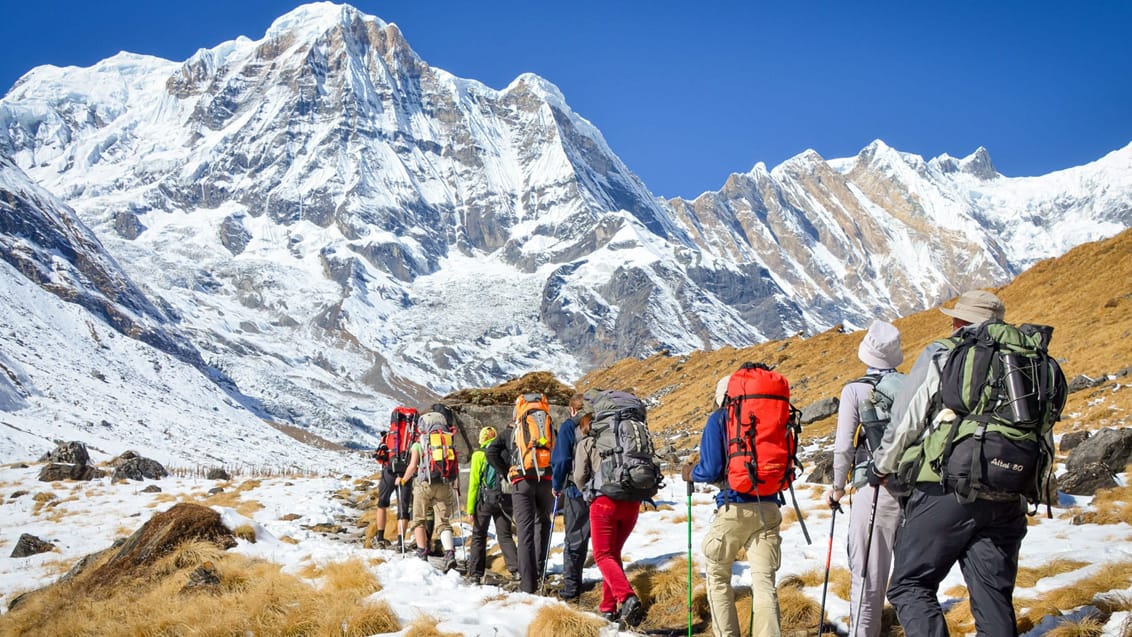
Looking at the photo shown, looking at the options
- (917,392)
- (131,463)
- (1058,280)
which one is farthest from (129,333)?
(917,392)

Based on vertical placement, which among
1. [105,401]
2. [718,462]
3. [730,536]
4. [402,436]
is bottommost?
[730,536]

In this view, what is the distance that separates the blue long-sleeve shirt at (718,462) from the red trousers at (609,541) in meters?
1.66

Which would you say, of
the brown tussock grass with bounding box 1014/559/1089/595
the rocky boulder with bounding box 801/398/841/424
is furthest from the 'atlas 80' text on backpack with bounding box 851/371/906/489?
the rocky boulder with bounding box 801/398/841/424

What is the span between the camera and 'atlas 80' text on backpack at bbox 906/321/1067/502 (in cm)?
436

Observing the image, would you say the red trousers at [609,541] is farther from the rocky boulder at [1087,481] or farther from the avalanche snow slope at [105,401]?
the avalanche snow slope at [105,401]

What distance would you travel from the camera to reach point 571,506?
8586mm

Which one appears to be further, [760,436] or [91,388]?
[91,388]

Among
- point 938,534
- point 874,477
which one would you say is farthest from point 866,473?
point 938,534

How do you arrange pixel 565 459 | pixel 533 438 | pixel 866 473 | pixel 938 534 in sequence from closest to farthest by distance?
pixel 938 534 → pixel 866 473 → pixel 565 459 → pixel 533 438

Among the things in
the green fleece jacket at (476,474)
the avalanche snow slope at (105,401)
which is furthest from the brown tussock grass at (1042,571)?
the avalanche snow slope at (105,401)

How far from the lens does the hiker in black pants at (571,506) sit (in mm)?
8547

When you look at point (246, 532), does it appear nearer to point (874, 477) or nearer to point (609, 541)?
point (609, 541)

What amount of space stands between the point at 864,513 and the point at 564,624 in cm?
290

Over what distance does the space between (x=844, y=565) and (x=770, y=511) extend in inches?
→ 126
